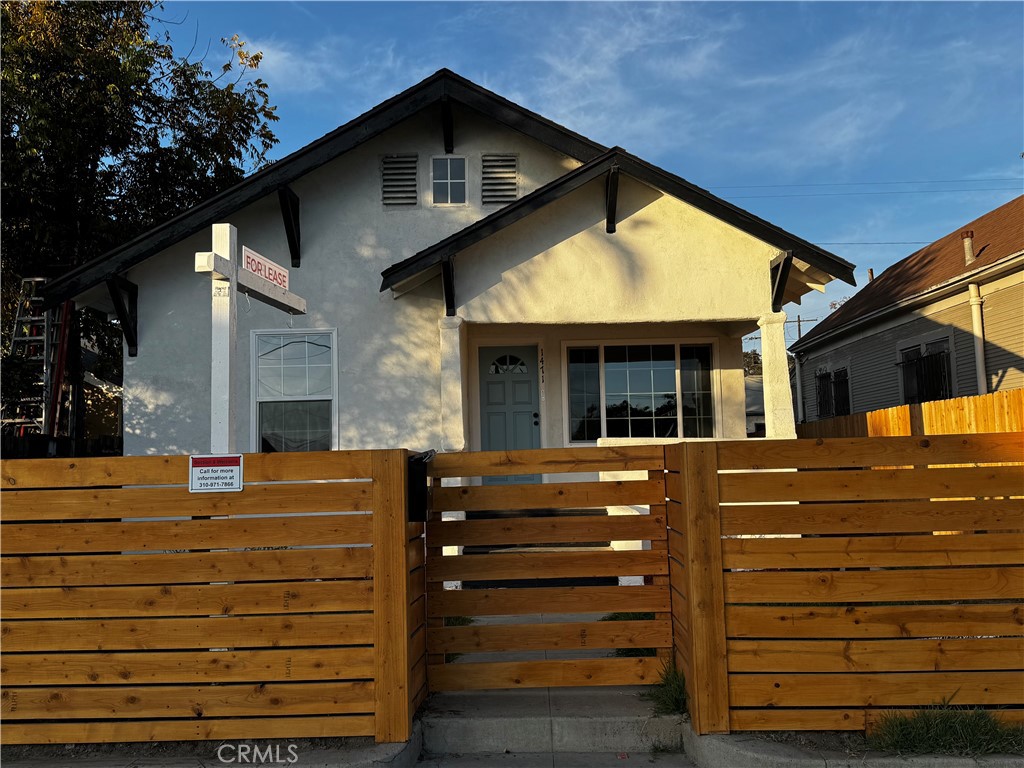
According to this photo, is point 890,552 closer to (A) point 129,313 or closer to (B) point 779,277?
(B) point 779,277

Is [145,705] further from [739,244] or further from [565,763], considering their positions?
[739,244]

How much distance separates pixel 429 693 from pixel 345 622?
3.02 ft

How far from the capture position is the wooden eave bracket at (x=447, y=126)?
31.0 ft

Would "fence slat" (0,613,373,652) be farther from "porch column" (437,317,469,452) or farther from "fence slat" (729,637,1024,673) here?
"porch column" (437,317,469,452)

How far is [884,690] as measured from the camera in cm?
419

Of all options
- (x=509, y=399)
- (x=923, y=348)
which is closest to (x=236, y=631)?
(x=509, y=399)

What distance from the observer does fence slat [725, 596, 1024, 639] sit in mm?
4207

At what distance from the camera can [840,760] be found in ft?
12.9

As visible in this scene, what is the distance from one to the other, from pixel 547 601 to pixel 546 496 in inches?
25.2

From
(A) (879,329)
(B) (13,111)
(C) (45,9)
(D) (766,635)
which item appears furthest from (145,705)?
(A) (879,329)

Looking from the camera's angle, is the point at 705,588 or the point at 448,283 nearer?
the point at 705,588

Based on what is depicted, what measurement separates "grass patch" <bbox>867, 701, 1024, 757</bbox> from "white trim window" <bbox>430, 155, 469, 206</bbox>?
7.39 meters

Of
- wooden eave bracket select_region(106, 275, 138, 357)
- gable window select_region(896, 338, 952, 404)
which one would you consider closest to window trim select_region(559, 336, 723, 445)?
wooden eave bracket select_region(106, 275, 138, 357)

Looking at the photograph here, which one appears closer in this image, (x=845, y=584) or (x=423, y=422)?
(x=845, y=584)
